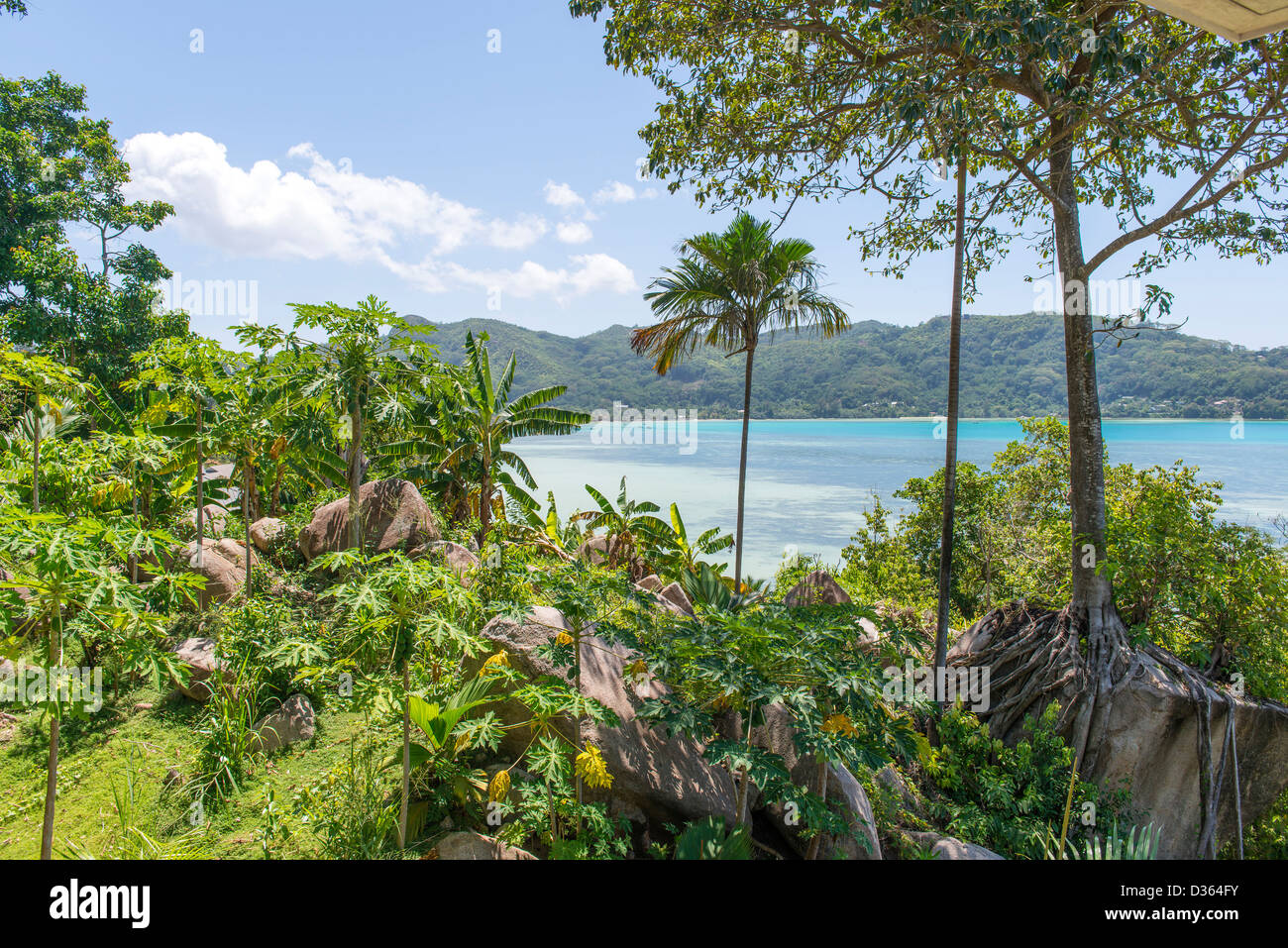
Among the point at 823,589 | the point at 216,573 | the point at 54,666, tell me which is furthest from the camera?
the point at 823,589

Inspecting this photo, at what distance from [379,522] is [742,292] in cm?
679

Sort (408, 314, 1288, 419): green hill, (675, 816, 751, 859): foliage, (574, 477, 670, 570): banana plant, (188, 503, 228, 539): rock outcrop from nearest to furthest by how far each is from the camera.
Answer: (675, 816, 751, 859): foliage < (188, 503, 228, 539): rock outcrop < (574, 477, 670, 570): banana plant < (408, 314, 1288, 419): green hill

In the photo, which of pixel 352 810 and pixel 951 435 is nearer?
pixel 352 810

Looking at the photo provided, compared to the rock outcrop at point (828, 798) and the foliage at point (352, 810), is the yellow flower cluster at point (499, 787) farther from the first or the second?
the rock outcrop at point (828, 798)

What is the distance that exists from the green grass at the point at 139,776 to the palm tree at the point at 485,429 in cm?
526

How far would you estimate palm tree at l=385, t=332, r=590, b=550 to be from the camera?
35.3ft

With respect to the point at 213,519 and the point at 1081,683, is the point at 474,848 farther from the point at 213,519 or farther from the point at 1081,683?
the point at 213,519

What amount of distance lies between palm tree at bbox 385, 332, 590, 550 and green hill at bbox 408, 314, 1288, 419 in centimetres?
384

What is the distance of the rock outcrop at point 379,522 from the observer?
9.25m

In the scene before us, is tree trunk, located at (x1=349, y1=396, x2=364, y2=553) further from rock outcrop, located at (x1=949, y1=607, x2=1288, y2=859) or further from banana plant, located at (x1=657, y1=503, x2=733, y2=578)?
rock outcrop, located at (x1=949, y1=607, x2=1288, y2=859)

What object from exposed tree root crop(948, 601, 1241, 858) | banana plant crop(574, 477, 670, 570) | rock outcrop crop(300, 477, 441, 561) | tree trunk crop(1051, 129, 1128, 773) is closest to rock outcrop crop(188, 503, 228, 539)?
rock outcrop crop(300, 477, 441, 561)

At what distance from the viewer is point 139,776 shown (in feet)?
15.0

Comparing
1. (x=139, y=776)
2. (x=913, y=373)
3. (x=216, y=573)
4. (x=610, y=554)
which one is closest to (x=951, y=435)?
(x=610, y=554)
